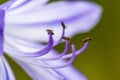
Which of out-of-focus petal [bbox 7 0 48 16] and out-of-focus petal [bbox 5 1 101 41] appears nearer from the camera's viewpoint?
out-of-focus petal [bbox 7 0 48 16]

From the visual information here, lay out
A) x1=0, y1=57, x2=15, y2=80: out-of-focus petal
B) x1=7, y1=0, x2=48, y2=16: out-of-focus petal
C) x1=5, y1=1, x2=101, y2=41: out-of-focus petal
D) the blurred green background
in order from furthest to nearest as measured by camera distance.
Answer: the blurred green background < x1=5, y1=1, x2=101, y2=41: out-of-focus petal < x1=7, y1=0, x2=48, y2=16: out-of-focus petal < x1=0, y1=57, x2=15, y2=80: out-of-focus petal

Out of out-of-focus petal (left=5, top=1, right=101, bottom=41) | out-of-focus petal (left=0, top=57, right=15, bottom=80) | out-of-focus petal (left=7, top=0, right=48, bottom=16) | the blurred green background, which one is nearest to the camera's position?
out-of-focus petal (left=0, top=57, right=15, bottom=80)

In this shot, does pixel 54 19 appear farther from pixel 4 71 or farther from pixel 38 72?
pixel 4 71

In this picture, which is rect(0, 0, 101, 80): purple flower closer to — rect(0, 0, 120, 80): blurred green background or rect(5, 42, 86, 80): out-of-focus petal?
rect(5, 42, 86, 80): out-of-focus petal

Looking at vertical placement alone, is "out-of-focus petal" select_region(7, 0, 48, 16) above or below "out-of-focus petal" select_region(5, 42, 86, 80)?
above

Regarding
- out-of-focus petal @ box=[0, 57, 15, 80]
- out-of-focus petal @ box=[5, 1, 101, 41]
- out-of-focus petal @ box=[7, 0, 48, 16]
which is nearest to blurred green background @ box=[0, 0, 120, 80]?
out-of-focus petal @ box=[5, 1, 101, 41]

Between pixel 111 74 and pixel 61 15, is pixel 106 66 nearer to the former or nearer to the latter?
pixel 111 74

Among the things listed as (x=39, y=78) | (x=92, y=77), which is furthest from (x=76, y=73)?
(x=92, y=77)

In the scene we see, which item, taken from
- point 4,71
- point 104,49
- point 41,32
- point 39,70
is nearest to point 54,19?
point 41,32
